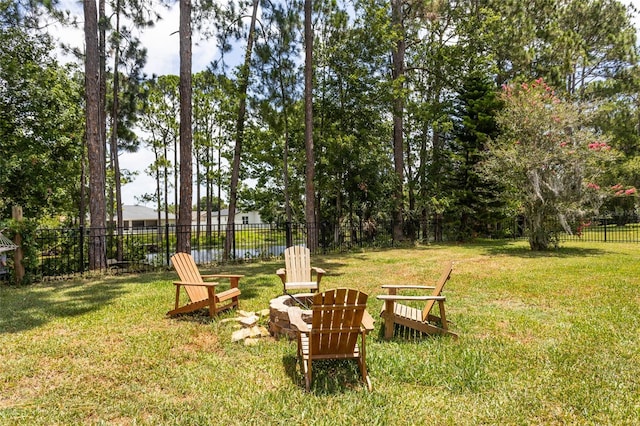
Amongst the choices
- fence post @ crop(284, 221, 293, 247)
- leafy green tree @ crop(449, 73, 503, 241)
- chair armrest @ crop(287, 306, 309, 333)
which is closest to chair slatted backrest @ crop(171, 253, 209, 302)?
chair armrest @ crop(287, 306, 309, 333)

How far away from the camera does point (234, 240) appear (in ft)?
37.2

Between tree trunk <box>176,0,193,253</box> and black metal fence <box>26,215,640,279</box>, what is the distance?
1.30ft

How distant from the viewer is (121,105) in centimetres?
1731

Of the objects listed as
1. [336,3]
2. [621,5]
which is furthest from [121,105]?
[621,5]

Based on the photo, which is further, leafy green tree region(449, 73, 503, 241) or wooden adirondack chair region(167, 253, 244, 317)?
leafy green tree region(449, 73, 503, 241)

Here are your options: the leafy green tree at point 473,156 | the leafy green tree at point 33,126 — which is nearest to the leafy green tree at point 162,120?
the leafy green tree at point 33,126

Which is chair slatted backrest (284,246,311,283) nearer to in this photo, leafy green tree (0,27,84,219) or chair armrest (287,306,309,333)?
chair armrest (287,306,309,333)

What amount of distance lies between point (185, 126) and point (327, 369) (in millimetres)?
9173

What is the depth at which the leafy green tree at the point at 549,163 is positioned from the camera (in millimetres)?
11836

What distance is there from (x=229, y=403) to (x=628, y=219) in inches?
1050

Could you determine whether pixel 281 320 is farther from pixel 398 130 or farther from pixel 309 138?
pixel 398 130

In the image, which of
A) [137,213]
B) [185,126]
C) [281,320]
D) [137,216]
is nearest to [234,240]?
[185,126]

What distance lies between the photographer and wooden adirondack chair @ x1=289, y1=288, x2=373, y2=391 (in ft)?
9.76

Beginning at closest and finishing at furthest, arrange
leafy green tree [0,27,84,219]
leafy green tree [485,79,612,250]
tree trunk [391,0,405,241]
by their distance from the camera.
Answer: leafy green tree [0,27,84,219]
leafy green tree [485,79,612,250]
tree trunk [391,0,405,241]
